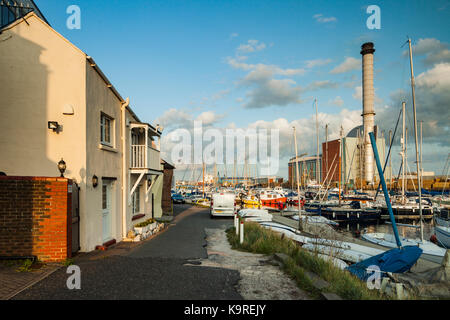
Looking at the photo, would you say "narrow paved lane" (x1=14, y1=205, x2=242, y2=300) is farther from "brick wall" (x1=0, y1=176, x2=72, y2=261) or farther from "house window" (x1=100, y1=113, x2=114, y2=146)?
"house window" (x1=100, y1=113, x2=114, y2=146)

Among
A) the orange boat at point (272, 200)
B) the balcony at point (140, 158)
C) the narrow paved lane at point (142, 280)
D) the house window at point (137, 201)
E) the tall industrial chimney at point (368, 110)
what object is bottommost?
the orange boat at point (272, 200)

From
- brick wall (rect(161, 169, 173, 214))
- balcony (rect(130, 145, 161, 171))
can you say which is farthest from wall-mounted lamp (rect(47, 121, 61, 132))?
brick wall (rect(161, 169, 173, 214))

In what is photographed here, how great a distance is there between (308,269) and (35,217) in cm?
703

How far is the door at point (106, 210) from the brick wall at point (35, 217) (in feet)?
10.6

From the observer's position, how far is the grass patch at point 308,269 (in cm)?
587

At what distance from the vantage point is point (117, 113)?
12406mm

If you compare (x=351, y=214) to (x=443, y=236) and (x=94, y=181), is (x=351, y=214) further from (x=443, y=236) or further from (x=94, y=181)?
(x=94, y=181)

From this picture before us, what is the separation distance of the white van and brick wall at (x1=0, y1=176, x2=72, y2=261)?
1477 cm

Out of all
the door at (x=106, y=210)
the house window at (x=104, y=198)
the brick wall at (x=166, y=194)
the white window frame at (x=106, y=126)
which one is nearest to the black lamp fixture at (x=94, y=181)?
the door at (x=106, y=210)

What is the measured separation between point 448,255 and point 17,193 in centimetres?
1105

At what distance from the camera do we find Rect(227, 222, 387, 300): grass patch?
19.3 ft

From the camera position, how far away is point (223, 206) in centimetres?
2242

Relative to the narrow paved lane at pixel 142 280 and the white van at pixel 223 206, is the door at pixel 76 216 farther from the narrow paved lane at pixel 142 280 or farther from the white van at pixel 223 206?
the white van at pixel 223 206

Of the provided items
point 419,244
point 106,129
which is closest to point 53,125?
point 106,129
